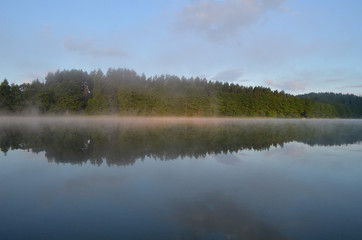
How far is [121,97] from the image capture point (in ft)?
209

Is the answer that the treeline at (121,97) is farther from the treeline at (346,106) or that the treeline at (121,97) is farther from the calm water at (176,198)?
the treeline at (346,106)

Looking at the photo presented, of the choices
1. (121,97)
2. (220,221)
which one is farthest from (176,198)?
(121,97)

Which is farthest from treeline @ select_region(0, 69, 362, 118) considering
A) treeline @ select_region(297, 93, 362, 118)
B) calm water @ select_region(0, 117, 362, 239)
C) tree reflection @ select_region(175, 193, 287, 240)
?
treeline @ select_region(297, 93, 362, 118)

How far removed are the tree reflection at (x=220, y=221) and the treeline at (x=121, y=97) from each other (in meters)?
60.5

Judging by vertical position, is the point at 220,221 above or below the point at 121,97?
below

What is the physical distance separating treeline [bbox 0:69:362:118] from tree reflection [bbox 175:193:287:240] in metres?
60.5

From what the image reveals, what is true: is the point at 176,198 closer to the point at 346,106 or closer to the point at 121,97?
the point at 121,97

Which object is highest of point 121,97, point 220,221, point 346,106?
point 346,106

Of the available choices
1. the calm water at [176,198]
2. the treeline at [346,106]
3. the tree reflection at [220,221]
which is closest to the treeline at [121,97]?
the calm water at [176,198]

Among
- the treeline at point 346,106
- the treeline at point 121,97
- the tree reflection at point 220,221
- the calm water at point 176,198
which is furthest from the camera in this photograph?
the treeline at point 346,106

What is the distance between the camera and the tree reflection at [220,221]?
13.0 ft

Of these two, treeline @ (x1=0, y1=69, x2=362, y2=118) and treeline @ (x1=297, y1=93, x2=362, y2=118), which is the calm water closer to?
treeline @ (x1=0, y1=69, x2=362, y2=118)

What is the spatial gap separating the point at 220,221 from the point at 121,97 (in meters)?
62.4

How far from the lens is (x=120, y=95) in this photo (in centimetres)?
6406
